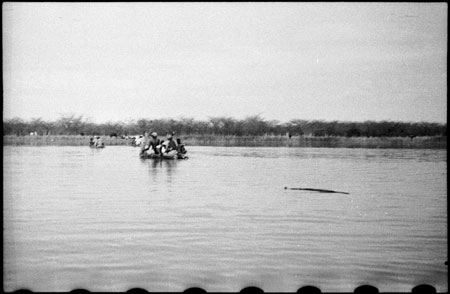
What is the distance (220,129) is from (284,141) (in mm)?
303

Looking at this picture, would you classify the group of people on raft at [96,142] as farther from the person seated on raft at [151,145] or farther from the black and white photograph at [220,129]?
the person seated on raft at [151,145]

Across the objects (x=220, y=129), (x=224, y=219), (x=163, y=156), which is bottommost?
(x=224, y=219)

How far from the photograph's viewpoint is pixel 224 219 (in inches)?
110

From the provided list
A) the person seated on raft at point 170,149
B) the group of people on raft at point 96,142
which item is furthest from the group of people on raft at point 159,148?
the group of people on raft at point 96,142

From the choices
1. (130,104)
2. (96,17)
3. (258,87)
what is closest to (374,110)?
(258,87)

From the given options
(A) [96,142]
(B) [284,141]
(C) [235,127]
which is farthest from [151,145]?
(B) [284,141]

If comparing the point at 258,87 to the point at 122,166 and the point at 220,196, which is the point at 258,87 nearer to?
the point at 220,196

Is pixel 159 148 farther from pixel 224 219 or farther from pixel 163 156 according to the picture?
pixel 224 219

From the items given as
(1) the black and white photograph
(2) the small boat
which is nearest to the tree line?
(1) the black and white photograph

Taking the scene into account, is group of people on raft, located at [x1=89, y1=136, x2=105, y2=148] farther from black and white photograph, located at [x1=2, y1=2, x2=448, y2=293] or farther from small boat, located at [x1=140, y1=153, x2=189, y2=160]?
small boat, located at [x1=140, y1=153, x2=189, y2=160]

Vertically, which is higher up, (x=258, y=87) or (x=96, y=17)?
(x=96, y=17)

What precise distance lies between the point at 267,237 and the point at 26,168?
1087 mm

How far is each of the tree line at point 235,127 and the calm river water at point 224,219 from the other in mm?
91

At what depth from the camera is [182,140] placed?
2893 millimetres
